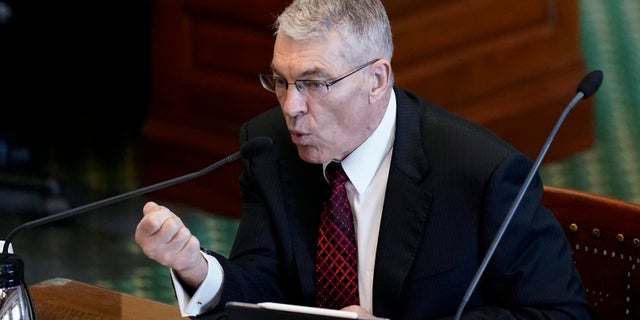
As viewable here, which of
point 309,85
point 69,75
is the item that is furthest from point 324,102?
point 69,75

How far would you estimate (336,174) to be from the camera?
99.8 inches

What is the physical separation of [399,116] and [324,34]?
0.89ft

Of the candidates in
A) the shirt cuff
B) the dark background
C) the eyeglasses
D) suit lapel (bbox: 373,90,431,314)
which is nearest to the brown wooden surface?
suit lapel (bbox: 373,90,431,314)

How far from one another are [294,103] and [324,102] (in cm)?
6

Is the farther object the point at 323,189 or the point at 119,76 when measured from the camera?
the point at 119,76

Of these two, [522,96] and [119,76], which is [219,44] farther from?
[522,96]

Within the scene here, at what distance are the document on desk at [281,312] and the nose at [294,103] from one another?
0.43 meters

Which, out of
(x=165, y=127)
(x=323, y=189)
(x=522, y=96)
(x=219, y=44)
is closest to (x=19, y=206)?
(x=165, y=127)

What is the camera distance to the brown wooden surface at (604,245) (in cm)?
248

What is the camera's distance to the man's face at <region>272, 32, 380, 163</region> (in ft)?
7.66

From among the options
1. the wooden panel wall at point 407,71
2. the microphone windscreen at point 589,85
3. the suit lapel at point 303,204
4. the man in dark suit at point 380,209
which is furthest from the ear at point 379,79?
the wooden panel wall at point 407,71

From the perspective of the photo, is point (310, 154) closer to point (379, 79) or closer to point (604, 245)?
point (379, 79)

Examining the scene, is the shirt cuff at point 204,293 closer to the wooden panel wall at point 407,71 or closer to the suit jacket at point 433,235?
the suit jacket at point 433,235

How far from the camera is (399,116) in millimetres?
2506
